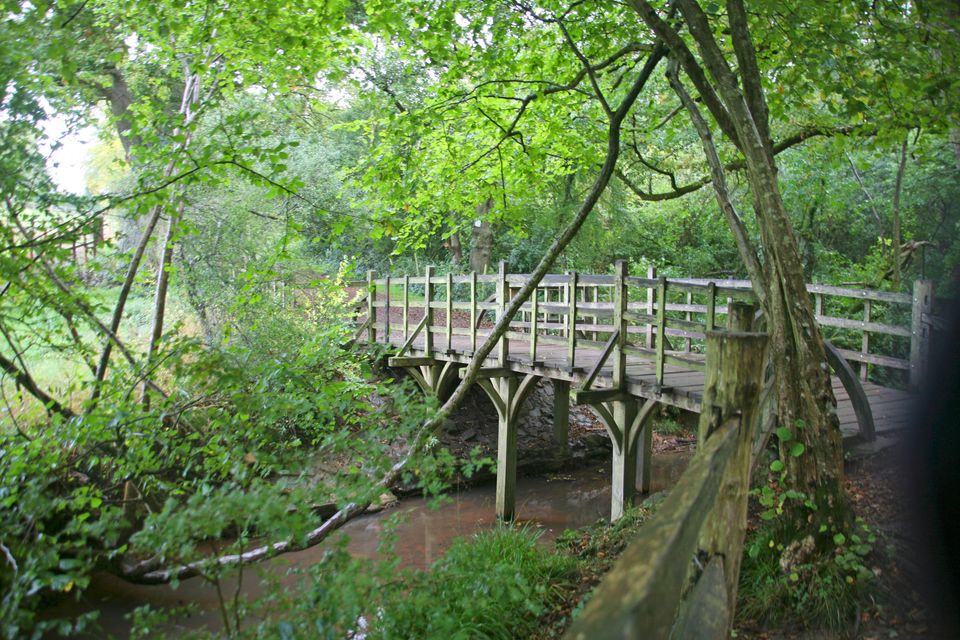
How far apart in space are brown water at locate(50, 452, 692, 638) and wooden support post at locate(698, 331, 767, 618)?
3.35 metres

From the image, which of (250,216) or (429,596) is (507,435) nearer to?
(250,216)

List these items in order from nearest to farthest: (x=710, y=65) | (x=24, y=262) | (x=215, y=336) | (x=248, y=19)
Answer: (x=24, y=262), (x=710, y=65), (x=248, y=19), (x=215, y=336)

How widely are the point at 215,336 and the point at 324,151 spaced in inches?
384

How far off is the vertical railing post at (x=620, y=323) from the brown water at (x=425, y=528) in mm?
1929

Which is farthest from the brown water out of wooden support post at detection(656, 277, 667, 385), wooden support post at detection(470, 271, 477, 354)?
wooden support post at detection(470, 271, 477, 354)

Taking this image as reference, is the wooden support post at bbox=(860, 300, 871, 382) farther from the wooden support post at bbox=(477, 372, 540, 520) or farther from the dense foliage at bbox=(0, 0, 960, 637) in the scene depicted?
the wooden support post at bbox=(477, 372, 540, 520)

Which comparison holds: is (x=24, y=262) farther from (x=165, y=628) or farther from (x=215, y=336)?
(x=215, y=336)

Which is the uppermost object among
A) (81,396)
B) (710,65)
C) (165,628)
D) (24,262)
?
(710,65)

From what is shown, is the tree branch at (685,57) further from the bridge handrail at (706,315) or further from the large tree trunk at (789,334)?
the bridge handrail at (706,315)

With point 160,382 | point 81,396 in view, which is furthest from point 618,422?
point 81,396

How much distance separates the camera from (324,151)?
59.8 ft

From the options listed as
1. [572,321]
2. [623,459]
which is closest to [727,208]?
[572,321]

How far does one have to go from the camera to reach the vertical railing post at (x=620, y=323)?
725 centimetres

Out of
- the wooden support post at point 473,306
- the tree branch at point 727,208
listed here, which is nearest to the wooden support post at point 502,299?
the wooden support post at point 473,306
